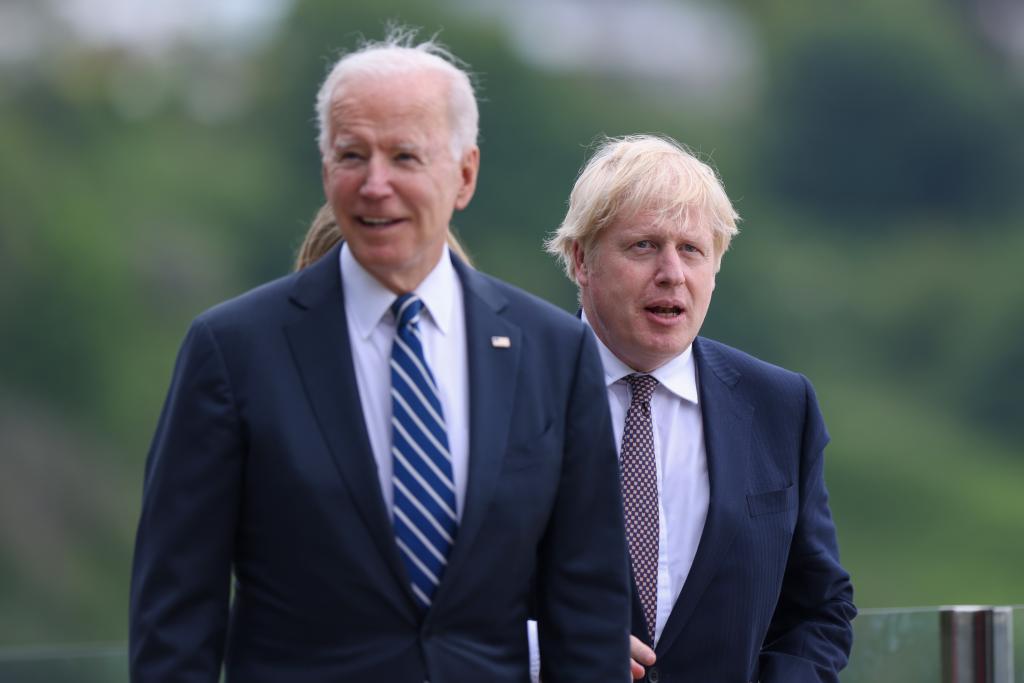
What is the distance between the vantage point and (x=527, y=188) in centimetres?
3022

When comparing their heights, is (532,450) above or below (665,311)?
below

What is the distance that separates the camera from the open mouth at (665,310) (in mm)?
3713

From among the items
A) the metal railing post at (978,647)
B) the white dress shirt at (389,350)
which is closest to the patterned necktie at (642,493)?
the white dress shirt at (389,350)

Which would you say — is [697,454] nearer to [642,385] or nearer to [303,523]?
[642,385]

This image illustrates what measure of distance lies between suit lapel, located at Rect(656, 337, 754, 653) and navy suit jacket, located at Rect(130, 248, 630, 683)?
0.59 metres

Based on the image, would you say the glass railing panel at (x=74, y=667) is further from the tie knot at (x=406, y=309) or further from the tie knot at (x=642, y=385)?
the tie knot at (x=406, y=309)

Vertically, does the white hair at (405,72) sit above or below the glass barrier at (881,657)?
above

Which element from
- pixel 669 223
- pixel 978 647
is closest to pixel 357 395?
pixel 669 223

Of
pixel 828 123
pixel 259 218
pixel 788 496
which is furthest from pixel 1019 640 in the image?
pixel 828 123

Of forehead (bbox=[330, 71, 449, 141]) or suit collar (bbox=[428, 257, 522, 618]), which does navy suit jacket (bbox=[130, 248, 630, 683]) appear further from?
forehead (bbox=[330, 71, 449, 141])

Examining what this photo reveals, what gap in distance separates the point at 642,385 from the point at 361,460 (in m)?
0.95

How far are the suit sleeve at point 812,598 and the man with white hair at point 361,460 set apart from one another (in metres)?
0.85

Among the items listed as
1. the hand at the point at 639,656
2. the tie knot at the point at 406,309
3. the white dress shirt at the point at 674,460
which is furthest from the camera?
the white dress shirt at the point at 674,460

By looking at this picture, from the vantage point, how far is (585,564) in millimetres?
3125
